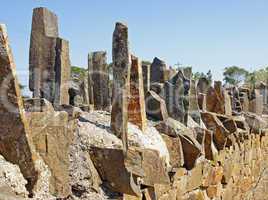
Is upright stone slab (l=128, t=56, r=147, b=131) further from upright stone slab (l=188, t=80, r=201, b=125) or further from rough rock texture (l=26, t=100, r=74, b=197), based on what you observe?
upright stone slab (l=188, t=80, r=201, b=125)

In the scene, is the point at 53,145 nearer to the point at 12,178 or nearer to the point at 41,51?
the point at 12,178

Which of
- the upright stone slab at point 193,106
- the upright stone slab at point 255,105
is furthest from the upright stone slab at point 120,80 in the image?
the upright stone slab at point 255,105

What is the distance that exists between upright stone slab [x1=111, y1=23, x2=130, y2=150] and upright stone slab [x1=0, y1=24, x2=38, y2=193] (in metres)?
0.89

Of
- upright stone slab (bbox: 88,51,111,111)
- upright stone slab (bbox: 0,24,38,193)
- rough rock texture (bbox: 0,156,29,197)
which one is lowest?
rough rock texture (bbox: 0,156,29,197)

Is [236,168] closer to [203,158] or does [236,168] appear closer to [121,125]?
[203,158]

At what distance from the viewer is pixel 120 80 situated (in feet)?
8.65

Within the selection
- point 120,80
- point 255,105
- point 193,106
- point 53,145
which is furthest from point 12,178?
point 255,105

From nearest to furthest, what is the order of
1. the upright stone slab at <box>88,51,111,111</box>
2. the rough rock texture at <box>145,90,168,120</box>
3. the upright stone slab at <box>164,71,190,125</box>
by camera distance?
the upright stone slab at <box>88,51,111,111</box> → the rough rock texture at <box>145,90,168,120</box> → the upright stone slab at <box>164,71,190,125</box>

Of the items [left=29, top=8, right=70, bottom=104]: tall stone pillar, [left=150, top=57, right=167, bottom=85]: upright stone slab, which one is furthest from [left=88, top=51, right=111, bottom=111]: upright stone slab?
[left=150, top=57, right=167, bottom=85]: upright stone slab

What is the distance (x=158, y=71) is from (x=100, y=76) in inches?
70.1

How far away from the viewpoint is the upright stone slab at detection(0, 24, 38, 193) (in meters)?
1.74

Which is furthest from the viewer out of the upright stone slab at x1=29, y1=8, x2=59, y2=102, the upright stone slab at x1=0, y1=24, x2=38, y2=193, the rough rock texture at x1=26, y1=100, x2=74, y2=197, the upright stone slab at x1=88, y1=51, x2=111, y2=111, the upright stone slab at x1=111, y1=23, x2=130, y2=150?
the upright stone slab at x1=88, y1=51, x2=111, y2=111

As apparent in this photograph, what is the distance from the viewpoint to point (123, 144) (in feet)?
8.19

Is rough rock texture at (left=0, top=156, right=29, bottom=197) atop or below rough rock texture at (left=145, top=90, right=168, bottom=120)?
below
